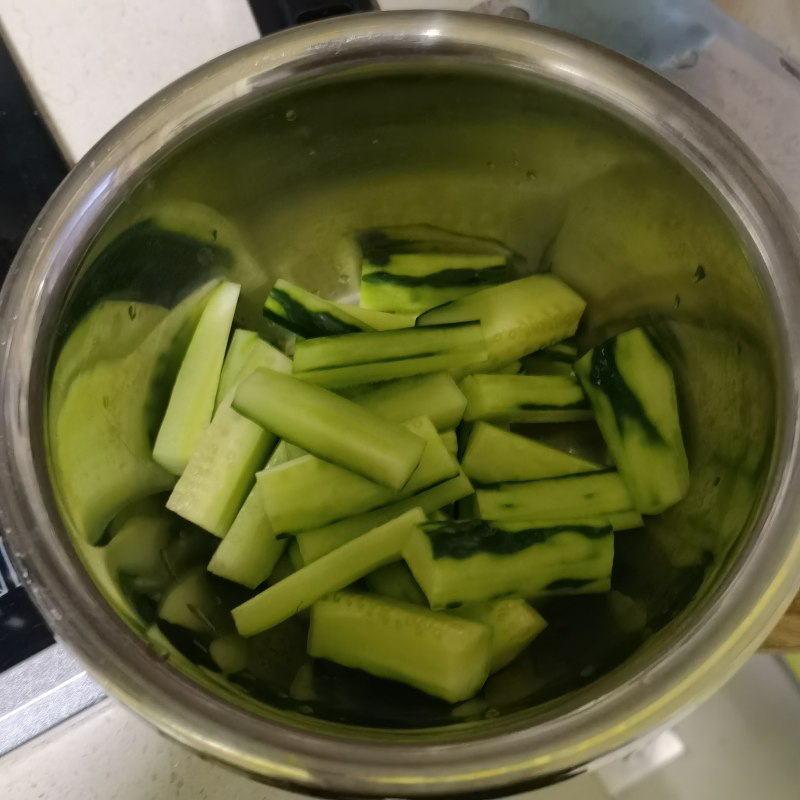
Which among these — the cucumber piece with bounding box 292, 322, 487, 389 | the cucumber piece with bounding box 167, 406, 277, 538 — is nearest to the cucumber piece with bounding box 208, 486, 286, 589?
the cucumber piece with bounding box 167, 406, 277, 538

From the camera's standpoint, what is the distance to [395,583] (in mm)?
704

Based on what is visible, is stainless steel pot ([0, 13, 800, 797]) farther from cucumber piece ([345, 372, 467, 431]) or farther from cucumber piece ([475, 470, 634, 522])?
cucumber piece ([345, 372, 467, 431])

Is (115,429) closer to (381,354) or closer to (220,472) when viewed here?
(220,472)

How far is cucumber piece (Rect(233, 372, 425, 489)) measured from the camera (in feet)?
2.17

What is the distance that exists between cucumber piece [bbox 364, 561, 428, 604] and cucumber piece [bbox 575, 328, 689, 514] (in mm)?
215

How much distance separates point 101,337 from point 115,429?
0.27 feet

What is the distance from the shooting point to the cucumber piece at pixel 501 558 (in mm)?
637

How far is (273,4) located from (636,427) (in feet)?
1.87

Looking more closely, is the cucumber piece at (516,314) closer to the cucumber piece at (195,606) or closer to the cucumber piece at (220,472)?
the cucumber piece at (220,472)

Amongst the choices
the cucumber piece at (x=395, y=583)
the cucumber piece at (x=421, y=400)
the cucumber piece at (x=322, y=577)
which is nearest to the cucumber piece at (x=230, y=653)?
the cucumber piece at (x=322, y=577)

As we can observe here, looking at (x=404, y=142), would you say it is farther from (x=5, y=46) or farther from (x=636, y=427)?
(x=5, y=46)

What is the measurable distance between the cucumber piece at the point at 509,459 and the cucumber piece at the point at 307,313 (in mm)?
161

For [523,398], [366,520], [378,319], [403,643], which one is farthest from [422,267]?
[403,643]

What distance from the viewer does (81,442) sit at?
2.07ft
